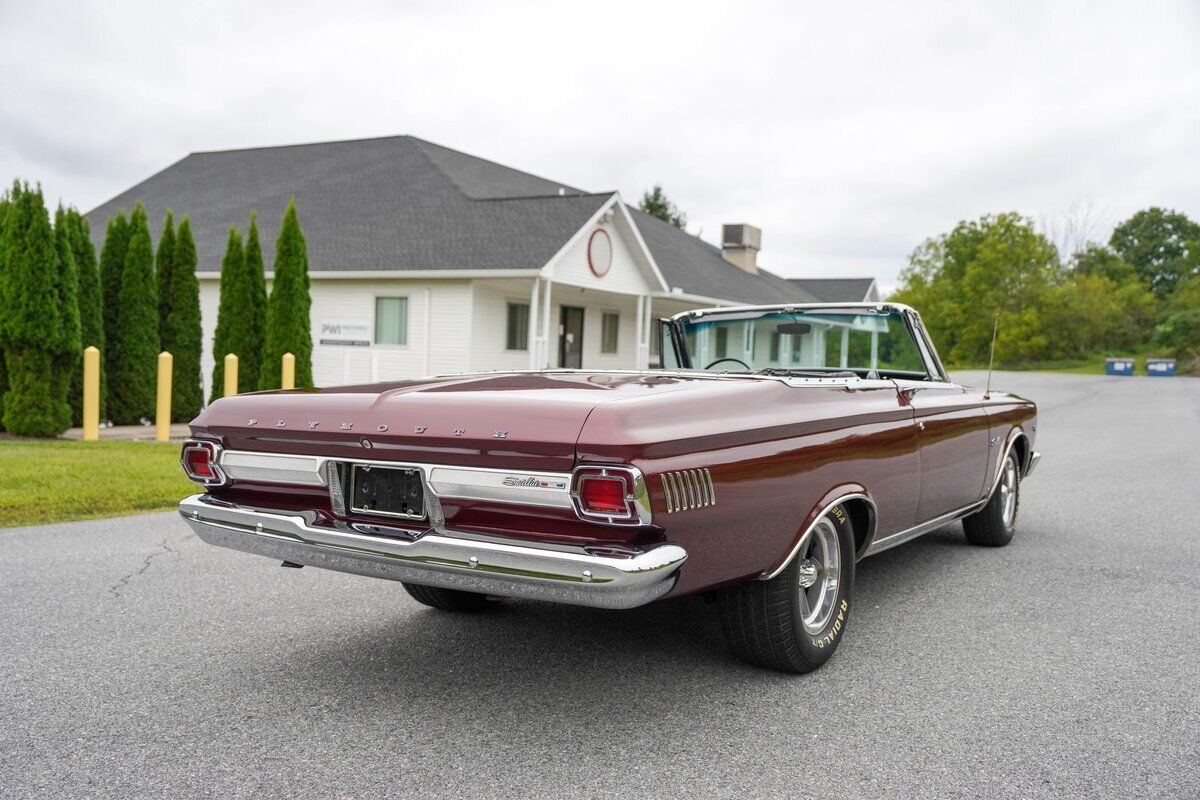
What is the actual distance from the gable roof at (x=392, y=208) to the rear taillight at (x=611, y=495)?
50.6ft

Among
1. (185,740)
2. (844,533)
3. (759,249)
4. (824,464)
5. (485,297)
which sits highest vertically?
(759,249)

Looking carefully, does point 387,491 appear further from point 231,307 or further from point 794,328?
point 231,307

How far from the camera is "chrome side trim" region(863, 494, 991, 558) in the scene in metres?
4.38

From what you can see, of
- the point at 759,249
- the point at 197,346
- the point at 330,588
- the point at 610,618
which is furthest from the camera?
the point at 759,249

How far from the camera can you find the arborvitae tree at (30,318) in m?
11.6

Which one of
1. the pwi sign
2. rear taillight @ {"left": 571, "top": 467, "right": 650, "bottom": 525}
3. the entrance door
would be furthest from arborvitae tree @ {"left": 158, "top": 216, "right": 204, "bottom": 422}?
rear taillight @ {"left": 571, "top": 467, "right": 650, "bottom": 525}

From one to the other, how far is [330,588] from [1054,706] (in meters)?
3.53

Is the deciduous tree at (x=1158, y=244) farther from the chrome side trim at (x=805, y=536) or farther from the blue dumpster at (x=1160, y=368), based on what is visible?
the chrome side trim at (x=805, y=536)

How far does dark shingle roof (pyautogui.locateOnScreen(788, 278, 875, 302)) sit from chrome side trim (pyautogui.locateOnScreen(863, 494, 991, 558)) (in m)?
35.2

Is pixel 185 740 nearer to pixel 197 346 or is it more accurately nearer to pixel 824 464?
pixel 824 464

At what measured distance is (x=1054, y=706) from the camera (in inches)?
140

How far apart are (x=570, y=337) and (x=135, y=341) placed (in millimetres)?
11362

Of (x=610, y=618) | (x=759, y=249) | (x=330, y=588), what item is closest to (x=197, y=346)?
(x=330, y=588)

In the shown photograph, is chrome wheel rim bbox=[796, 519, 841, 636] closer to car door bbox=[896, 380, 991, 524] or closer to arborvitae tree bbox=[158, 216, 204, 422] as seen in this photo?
car door bbox=[896, 380, 991, 524]
